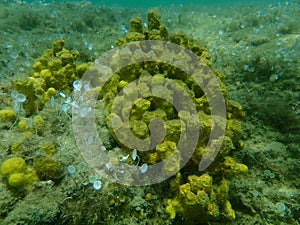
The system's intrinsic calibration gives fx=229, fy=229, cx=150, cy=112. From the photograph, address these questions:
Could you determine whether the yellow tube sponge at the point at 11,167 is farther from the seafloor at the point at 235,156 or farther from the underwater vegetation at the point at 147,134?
the seafloor at the point at 235,156

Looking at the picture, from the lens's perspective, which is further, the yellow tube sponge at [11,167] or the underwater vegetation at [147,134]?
the underwater vegetation at [147,134]

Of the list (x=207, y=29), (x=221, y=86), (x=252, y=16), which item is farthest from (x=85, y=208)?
(x=252, y=16)

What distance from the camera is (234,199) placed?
10.3 ft

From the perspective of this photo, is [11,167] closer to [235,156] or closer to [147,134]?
[147,134]

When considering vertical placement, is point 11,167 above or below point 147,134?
below

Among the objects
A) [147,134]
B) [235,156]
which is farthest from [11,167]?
[235,156]

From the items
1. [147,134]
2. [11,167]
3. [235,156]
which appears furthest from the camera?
[235,156]

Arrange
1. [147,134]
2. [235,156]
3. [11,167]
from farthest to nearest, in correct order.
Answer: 1. [235,156]
2. [147,134]
3. [11,167]

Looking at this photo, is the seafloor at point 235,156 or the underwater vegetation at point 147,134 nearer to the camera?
the seafloor at point 235,156

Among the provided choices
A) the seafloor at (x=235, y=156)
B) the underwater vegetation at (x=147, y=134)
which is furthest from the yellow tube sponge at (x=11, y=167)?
the seafloor at (x=235, y=156)

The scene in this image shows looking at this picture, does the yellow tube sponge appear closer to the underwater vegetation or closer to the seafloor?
the underwater vegetation

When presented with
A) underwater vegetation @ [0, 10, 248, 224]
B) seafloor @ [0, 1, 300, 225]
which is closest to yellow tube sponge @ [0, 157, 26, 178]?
underwater vegetation @ [0, 10, 248, 224]

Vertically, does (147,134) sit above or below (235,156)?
above

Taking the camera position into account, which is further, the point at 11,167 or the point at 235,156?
the point at 235,156
